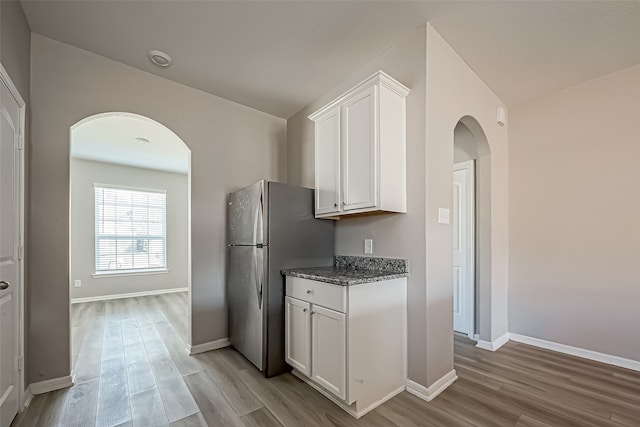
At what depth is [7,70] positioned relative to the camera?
1724mm

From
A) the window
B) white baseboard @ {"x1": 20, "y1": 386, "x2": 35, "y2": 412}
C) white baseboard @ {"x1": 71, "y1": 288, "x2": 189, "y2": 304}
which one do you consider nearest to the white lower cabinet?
white baseboard @ {"x1": 20, "y1": 386, "x2": 35, "y2": 412}

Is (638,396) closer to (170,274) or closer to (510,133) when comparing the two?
(510,133)

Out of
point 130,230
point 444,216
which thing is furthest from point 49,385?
point 130,230

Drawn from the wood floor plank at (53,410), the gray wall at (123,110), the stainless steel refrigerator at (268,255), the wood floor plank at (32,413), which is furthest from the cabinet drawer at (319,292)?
the wood floor plank at (32,413)

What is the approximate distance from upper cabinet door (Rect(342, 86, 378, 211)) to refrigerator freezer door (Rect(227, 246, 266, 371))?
90 cm

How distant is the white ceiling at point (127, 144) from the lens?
3794 millimetres

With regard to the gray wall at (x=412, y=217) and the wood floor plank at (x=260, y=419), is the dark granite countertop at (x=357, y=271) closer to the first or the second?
the gray wall at (x=412, y=217)

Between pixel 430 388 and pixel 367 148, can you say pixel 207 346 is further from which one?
pixel 367 148

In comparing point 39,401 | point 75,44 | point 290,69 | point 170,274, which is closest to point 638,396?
point 290,69

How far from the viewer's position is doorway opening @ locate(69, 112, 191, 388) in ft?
12.4

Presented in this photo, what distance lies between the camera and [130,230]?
5.82 metres

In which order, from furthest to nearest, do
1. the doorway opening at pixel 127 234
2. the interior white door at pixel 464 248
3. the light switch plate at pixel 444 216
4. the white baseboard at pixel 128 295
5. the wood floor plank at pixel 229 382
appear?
the white baseboard at pixel 128 295 < the doorway opening at pixel 127 234 < the interior white door at pixel 464 248 < the light switch plate at pixel 444 216 < the wood floor plank at pixel 229 382

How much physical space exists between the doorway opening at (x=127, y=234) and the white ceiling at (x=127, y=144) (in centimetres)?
1

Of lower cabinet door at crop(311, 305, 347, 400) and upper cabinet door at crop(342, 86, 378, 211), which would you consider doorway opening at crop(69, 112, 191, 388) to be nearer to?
lower cabinet door at crop(311, 305, 347, 400)
